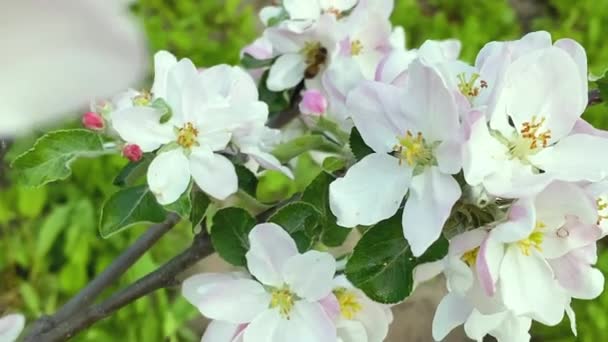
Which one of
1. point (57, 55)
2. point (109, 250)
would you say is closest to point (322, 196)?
point (57, 55)

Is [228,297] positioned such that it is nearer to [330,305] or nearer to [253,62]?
[330,305]

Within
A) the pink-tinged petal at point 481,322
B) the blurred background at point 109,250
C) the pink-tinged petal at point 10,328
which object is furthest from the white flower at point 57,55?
the blurred background at point 109,250

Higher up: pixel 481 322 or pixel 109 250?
pixel 481 322

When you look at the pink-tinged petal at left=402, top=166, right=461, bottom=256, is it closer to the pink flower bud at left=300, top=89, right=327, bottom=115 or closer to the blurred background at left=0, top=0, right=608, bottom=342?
the pink flower bud at left=300, top=89, right=327, bottom=115

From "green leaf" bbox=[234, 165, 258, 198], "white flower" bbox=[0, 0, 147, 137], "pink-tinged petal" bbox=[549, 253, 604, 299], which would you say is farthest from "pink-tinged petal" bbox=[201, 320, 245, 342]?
"white flower" bbox=[0, 0, 147, 137]

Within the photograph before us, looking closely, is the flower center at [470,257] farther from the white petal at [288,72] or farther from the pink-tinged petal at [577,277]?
the white petal at [288,72]

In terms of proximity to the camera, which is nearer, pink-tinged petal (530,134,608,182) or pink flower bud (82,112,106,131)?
pink-tinged petal (530,134,608,182)
